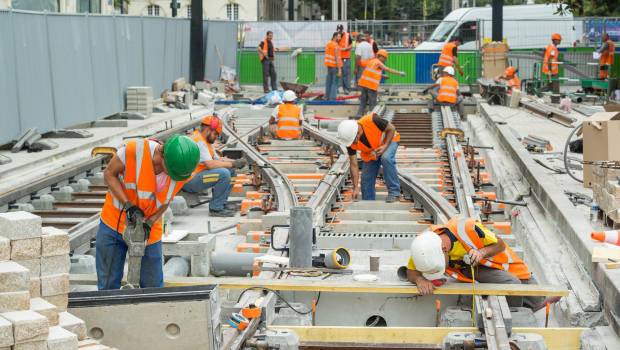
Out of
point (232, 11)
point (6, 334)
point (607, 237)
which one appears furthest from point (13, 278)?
point (232, 11)

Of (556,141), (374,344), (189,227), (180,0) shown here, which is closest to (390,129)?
(189,227)

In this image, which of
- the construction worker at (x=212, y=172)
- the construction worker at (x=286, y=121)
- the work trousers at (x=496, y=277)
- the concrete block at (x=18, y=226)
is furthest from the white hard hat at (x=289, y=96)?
the concrete block at (x=18, y=226)

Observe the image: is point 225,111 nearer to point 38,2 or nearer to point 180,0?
point 38,2

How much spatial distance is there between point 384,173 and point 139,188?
584cm

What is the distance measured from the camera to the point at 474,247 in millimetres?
8078

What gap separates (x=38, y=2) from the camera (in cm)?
3155

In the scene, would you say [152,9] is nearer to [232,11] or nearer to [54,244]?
[232,11]

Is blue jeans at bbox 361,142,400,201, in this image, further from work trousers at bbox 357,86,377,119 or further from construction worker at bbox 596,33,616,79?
construction worker at bbox 596,33,616,79

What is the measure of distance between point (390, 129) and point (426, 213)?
3.73ft

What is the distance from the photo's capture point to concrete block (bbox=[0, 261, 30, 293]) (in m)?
5.85

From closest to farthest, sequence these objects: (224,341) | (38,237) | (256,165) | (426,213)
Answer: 1. (38,237)
2. (224,341)
3. (426,213)
4. (256,165)

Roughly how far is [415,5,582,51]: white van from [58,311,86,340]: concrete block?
102ft

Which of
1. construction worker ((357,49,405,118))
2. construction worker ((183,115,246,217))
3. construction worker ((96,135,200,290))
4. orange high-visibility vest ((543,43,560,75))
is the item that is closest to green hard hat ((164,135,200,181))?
construction worker ((96,135,200,290))

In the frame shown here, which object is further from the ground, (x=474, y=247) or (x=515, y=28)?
(x=515, y=28)
